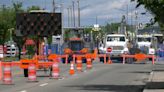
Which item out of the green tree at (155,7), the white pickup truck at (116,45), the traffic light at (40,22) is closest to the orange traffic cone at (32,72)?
the green tree at (155,7)

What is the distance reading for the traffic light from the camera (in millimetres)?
37812

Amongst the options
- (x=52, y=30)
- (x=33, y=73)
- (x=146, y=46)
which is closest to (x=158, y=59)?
(x=146, y=46)

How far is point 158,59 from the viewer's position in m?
66.4

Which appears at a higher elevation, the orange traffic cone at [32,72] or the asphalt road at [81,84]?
the orange traffic cone at [32,72]

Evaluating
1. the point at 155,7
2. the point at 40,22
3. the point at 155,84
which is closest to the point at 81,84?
the point at 155,84

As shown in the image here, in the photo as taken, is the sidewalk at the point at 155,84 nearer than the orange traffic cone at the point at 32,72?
Yes

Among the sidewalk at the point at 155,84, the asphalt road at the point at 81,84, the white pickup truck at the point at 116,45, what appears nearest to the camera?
the sidewalk at the point at 155,84

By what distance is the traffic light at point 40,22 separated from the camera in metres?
37.8

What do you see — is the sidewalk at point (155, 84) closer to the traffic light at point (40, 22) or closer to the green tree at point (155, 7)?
the green tree at point (155, 7)

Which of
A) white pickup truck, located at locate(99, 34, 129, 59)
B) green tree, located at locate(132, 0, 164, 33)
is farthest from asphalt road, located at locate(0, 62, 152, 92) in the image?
white pickup truck, located at locate(99, 34, 129, 59)

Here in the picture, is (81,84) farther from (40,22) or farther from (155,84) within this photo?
(40,22)

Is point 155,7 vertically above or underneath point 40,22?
above

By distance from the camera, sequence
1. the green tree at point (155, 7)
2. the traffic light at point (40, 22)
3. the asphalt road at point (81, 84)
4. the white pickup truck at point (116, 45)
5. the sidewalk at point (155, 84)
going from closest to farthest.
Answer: the green tree at point (155, 7) → the sidewalk at point (155, 84) → the asphalt road at point (81, 84) → the traffic light at point (40, 22) → the white pickup truck at point (116, 45)

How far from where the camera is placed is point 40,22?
38.6m
